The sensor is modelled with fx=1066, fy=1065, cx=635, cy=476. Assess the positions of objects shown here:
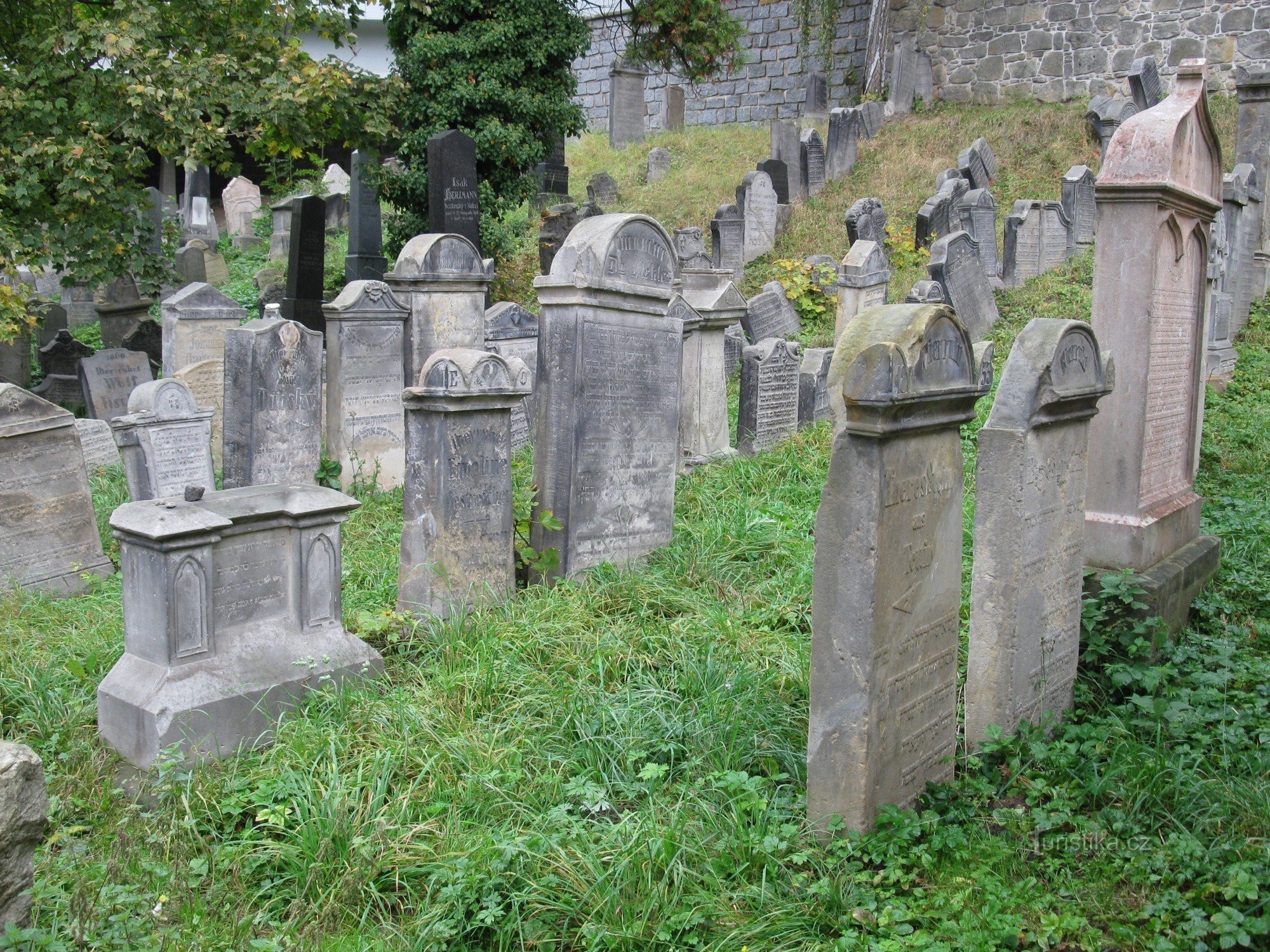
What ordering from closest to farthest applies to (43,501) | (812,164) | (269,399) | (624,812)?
1. (624,812)
2. (43,501)
3. (269,399)
4. (812,164)

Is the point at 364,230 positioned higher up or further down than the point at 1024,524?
higher up

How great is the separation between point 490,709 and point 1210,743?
2658 mm

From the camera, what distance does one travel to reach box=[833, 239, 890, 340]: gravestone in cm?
1048

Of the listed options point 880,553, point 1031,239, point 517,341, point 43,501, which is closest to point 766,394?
point 517,341

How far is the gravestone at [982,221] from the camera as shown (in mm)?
12992

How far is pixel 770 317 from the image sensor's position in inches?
481

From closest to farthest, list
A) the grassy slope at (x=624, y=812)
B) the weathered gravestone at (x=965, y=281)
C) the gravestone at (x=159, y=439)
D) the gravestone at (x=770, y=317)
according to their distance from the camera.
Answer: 1. the grassy slope at (x=624, y=812)
2. the gravestone at (x=159, y=439)
3. the weathered gravestone at (x=965, y=281)
4. the gravestone at (x=770, y=317)

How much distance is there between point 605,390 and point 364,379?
3.30 meters

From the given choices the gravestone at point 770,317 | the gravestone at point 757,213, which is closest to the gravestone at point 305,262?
the gravestone at point 770,317

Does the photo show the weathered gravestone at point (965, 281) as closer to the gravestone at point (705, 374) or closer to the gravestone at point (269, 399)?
the gravestone at point (705, 374)

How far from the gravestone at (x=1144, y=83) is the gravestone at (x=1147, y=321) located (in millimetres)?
13438

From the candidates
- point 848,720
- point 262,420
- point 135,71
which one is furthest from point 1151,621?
point 135,71

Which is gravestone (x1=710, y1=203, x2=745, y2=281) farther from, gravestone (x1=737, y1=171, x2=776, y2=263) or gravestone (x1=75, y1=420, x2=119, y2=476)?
gravestone (x1=75, y1=420, x2=119, y2=476)

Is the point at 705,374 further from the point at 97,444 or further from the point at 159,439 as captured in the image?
the point at 97,444
